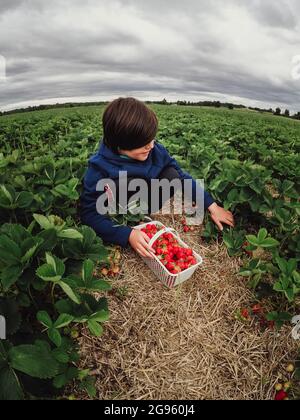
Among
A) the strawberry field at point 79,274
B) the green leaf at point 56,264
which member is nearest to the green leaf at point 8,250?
the strawberry field at point 79,274

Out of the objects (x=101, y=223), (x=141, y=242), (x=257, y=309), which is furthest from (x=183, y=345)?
(x=101, y=223)

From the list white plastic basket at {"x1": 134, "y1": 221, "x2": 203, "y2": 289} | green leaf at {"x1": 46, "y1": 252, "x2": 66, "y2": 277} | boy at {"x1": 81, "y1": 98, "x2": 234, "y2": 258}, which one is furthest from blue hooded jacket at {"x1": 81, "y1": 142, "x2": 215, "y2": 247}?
green leaf at {"x1": 46, "y1": 252, "x2": 66, "y2": 277}

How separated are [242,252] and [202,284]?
0.55 m

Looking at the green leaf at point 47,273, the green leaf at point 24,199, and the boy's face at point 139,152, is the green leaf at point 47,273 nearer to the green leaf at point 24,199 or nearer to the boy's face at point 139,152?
the green leaf at point 24,199

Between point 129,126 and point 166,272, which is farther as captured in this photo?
point 129,126

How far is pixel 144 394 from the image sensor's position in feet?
6.30

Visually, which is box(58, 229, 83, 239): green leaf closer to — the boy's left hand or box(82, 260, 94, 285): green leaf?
box(82, 260, 94, 285): green leaf

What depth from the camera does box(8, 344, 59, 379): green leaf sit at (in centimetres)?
124

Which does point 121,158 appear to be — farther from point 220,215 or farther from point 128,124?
point 220,215

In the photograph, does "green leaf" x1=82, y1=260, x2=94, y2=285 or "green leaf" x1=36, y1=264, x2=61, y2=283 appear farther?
"green leaf" x1=82, y1=260, x2=94, y2=285

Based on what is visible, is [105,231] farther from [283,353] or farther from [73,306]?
[283,353]

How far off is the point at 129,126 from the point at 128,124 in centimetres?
2

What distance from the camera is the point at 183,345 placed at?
7.27 ft
